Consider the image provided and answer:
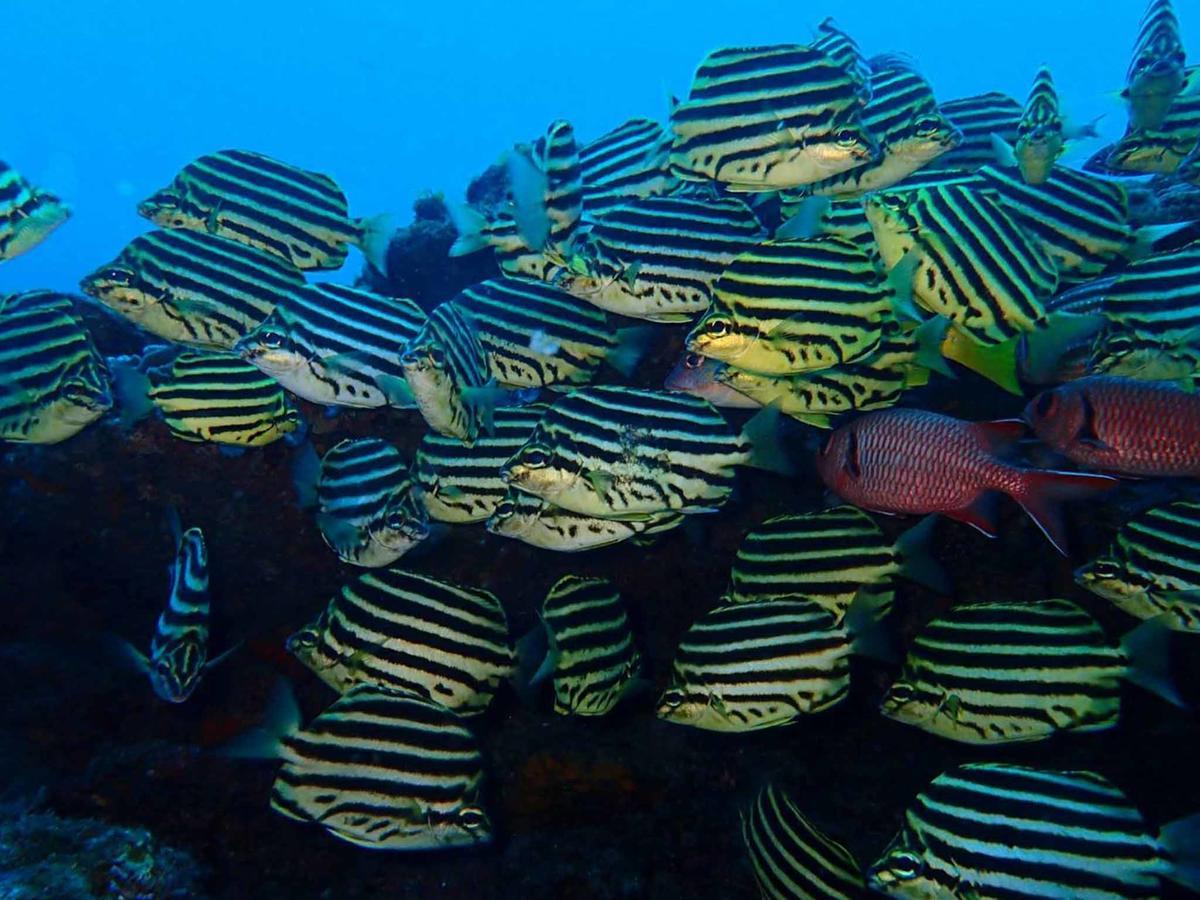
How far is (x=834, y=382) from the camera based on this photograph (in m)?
4.11

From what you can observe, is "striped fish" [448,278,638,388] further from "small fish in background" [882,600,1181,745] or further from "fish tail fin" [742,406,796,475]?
"small fish in background" [882,600,1181,745]

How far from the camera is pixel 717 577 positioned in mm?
5020

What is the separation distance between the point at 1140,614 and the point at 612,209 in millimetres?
3439

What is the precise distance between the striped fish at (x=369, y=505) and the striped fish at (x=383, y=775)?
1.17 meters

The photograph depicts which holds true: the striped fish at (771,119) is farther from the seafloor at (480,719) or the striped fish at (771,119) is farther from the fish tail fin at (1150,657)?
the fish tail fin at (1150,657)

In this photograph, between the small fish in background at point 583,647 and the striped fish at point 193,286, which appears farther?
the striped fish at point 193,286

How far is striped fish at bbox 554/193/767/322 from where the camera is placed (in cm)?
422

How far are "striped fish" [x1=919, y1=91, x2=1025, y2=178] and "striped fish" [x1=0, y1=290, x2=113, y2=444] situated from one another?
6.49 m

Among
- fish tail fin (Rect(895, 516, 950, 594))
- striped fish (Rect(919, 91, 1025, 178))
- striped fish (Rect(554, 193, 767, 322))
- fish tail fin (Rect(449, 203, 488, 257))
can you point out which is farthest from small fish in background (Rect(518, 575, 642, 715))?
striped fish (Rect(919, 91, 1025, 178))

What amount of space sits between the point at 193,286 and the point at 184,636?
214 centimetres

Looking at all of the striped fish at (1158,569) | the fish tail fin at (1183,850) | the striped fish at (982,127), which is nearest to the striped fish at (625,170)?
the striped fish at (982,127)

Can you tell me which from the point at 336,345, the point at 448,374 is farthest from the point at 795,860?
the point at 336,345

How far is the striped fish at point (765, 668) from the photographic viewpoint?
341 cm

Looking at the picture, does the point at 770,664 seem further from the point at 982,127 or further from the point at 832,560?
the point at 982,127
